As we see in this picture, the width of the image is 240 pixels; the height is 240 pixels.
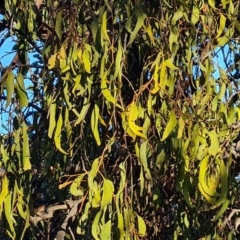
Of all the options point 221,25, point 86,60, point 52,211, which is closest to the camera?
point 86,60

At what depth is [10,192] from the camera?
1.87m

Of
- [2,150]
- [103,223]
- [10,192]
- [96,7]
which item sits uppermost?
[96,7]

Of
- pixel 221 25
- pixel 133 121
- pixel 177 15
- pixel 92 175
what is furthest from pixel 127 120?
pixel 221 25

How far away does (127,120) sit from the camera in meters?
1.69

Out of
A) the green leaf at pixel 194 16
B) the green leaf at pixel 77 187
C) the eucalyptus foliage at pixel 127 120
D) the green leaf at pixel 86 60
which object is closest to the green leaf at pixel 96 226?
the eucalyptus foliage at pixel 127 120

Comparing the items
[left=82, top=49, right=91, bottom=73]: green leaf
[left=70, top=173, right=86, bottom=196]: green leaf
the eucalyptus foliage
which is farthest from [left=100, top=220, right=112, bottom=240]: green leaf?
[left=82, top=49, right=91, bottom=73]: green leaf

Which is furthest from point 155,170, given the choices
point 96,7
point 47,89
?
point 96,7

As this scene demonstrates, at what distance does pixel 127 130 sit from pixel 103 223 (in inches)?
9.1

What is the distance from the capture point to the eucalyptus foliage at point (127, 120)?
5.60 feet

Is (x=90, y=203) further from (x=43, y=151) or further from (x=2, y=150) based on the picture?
(x=43, y=151)

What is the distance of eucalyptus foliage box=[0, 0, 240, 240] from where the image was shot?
171cm

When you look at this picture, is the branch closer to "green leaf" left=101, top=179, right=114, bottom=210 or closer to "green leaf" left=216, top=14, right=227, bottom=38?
"green leaf" left=101, top=179, right=114, bottom=210

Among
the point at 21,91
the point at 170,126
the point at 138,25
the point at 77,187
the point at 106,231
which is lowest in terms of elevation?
the point at 106,231

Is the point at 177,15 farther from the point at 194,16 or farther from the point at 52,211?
the point at 52,211
